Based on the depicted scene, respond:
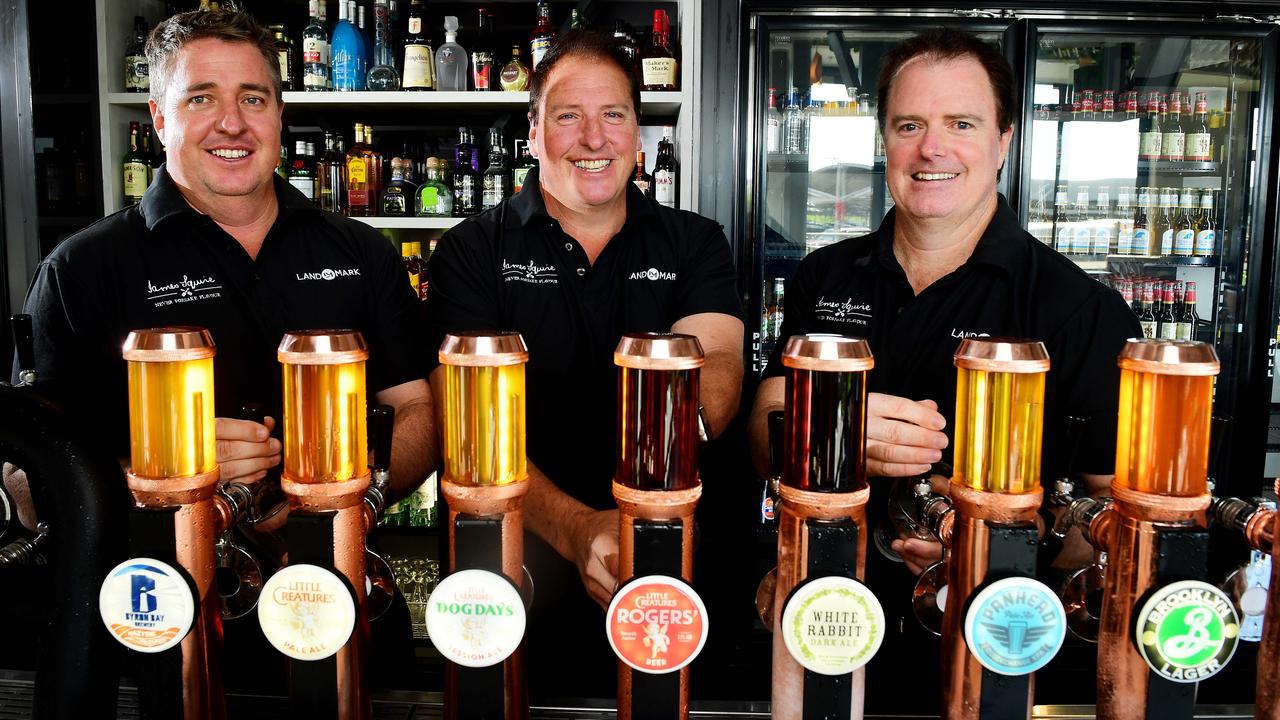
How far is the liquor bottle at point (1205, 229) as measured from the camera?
3146mm

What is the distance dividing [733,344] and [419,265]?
5.09ft

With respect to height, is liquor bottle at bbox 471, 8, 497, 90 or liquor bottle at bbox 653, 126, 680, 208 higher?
liquor bottle at bbox 471, 8, 497, 90

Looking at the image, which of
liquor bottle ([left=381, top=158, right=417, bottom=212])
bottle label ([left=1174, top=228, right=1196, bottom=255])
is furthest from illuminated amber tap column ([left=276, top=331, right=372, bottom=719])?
bottle label ([left=1174, top=228, right=1196, bottom=255])

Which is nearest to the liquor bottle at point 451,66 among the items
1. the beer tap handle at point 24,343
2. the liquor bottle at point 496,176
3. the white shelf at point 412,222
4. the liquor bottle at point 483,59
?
the liquor bottle at point 483,59

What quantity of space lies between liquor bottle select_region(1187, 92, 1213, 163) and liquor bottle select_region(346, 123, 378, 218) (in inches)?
109

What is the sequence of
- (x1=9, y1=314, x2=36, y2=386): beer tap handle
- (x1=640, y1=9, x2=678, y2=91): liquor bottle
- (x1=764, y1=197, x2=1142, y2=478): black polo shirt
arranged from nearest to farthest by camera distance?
(x1=9, y1=314, x2=36, y2=386): beer tap handle
(x1=764, y1=197, x2=1142, y2=478): black polo shirt
(x1=640, y1=9, x2=678, y2=91): liquor bottle

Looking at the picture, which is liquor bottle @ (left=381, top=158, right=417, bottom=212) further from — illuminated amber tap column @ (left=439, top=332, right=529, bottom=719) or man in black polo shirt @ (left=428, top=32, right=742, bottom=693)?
illuminated amber tap column @ (left=439, top=332, right=529, bottom=719)

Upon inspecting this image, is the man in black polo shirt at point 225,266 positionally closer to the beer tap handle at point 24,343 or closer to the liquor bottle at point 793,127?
the beer tap handle at point 24,343

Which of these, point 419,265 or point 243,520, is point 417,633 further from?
point 243,520

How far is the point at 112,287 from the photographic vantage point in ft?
5.27

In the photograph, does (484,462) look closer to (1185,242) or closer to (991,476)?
(991,476)

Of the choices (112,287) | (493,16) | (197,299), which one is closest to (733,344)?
(197,299)

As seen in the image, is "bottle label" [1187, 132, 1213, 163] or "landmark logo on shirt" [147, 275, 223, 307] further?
"bottle label" [1187, 132, 1213, 163]

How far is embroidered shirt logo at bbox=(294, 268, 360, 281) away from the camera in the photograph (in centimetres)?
171
